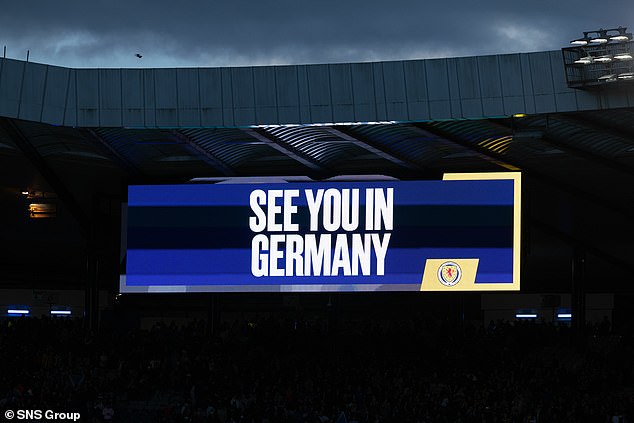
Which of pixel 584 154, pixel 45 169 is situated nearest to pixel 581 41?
pixel 584 154

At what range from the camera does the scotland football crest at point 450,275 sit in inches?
1040

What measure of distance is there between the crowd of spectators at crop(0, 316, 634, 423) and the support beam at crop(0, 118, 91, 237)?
279 cm

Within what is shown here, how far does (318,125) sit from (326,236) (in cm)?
308

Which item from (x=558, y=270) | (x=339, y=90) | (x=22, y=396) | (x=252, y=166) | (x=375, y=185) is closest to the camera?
(x=22, y=396)

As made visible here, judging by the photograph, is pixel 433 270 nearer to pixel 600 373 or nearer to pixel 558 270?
pixel 600 373

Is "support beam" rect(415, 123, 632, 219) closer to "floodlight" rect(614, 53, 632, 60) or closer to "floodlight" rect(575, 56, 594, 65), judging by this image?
"floodlight" rect(575, 56, 594, 65)

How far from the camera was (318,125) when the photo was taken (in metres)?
24.9

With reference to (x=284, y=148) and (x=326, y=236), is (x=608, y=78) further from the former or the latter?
(x=284, y=148)

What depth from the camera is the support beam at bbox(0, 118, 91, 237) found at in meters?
25.1

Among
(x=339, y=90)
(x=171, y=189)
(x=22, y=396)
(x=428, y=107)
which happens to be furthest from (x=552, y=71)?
(x=22, y=396)

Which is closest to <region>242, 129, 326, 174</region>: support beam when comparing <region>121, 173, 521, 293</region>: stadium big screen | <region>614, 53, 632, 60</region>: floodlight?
<region>121, 173, 521, 293</region>: stadium big screen

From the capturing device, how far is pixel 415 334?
91.5 ft

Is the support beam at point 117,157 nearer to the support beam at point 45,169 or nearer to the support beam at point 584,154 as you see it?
the support beam at point 45,169

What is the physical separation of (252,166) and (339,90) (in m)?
4.36
